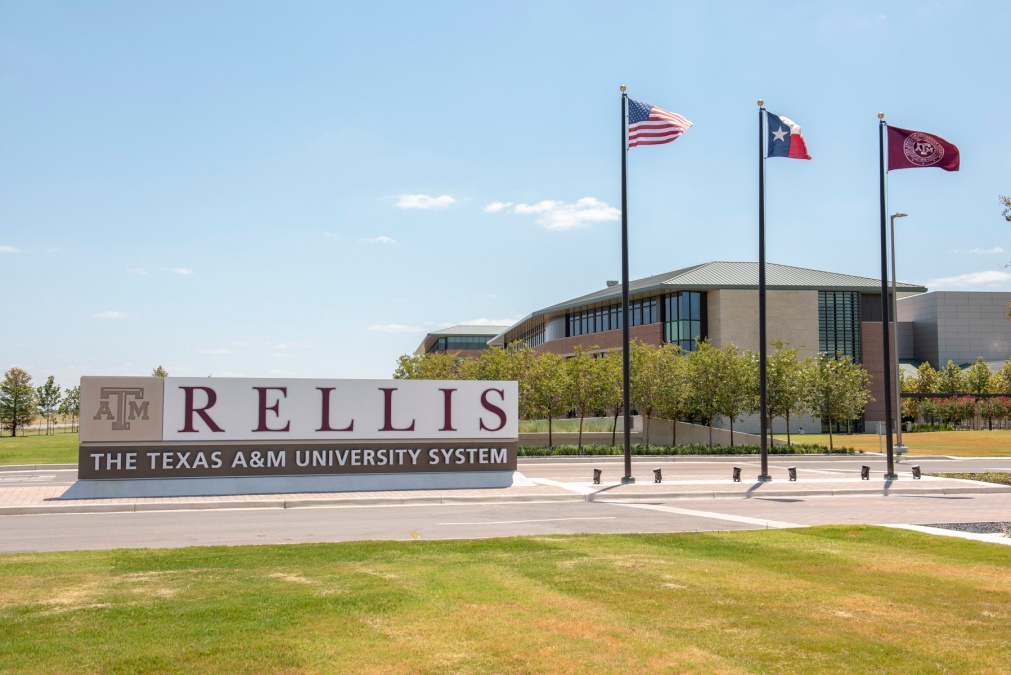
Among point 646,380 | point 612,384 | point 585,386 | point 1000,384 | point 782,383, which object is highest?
point 1000,384

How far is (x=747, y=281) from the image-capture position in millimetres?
66562

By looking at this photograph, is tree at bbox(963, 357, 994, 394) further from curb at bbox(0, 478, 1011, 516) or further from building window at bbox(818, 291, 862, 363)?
curb at bbox(0, 478, 1011, 516)

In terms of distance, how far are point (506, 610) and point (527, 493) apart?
14.4 meters

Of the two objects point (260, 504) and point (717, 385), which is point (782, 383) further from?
point (260, 504)

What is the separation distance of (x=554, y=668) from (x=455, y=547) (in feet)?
21.6

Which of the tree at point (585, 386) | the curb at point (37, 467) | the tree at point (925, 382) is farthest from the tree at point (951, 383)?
the curb at point (37, 467)

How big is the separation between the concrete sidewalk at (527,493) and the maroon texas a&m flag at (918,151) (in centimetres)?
955

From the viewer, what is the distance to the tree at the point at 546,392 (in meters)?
43.7

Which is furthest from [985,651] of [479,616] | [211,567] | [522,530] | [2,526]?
[2,526]

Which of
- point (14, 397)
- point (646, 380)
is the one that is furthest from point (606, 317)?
point (14, 397)

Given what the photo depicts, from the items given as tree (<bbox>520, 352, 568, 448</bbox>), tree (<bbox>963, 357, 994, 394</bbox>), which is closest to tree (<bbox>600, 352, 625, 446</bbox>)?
tree (<bbox>520, 352, 568, 448</bbox>)

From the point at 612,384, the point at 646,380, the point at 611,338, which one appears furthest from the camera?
the point at 611,338

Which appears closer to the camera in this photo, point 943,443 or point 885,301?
point 885,301

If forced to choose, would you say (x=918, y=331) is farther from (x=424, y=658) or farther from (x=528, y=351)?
(x=424, y=658)
